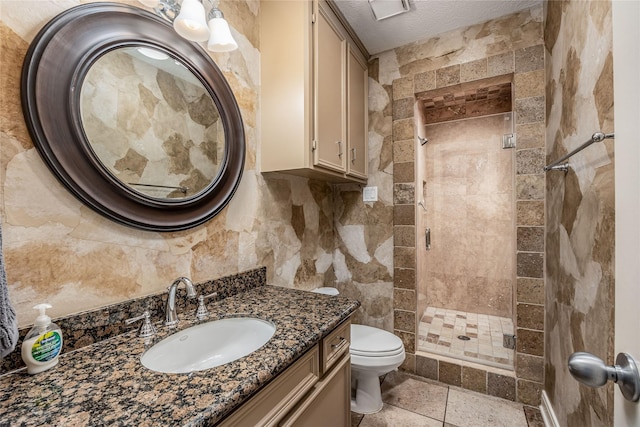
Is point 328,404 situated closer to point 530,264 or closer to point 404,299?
point 404,299

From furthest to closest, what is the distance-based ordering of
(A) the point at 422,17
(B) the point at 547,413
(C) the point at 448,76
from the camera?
(C) the point at 448,76
(A) the point at 422,17
(B) the point at 547,413

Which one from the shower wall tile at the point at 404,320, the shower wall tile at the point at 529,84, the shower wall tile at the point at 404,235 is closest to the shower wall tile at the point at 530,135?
the shower wall tile at the point at 529,84

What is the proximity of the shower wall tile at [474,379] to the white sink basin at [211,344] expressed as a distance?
1.63m

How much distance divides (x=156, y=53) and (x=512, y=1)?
2036 millimetres

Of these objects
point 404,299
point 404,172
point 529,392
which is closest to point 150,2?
point 404,172

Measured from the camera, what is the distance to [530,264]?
169 cm

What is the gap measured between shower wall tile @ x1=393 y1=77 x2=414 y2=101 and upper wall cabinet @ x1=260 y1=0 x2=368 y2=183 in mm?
586

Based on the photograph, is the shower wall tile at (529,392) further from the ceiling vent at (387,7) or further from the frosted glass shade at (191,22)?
the frosted glass shade at (191,22)

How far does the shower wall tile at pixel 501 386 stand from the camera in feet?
5.68

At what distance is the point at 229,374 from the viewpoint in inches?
26.4

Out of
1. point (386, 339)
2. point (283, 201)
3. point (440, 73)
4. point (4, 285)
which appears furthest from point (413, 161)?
point (4, 285)

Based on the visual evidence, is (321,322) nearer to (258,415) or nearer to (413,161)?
(258,415)

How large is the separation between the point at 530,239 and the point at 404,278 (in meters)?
0.84

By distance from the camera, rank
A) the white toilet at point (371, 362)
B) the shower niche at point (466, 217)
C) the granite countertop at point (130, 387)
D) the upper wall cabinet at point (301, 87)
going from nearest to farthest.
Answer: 1. the granite countertop at point (130, 387)
2. the upper wall cabinet at point (301, 87)
3. the white toilet at point (371, 362)
4. the shower niche at point (466, 217)
